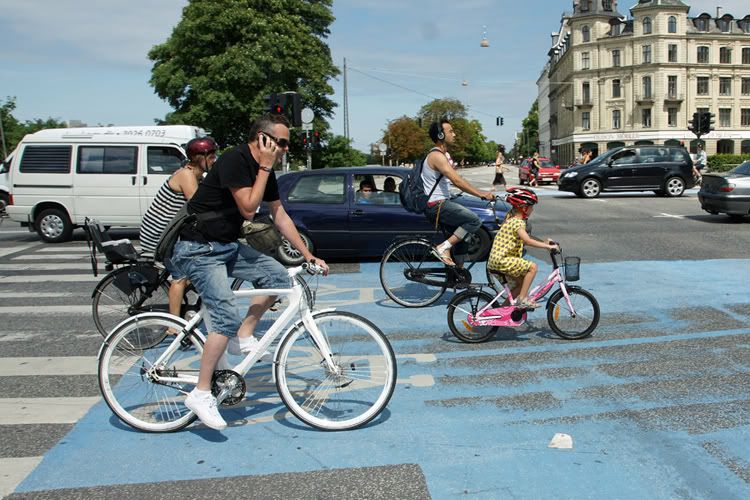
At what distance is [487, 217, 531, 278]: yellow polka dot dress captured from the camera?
6098 millimetres

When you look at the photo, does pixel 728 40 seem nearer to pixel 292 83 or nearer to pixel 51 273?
pixel 292 83

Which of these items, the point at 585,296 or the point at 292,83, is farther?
the point at 292,83

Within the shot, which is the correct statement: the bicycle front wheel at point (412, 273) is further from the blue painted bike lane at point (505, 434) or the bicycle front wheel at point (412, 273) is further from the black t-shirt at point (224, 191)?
the black t-shirt at point (224, 191)

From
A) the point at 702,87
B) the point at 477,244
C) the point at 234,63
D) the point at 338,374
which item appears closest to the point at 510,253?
the point at 477,244

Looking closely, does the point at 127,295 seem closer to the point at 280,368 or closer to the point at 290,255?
the point at 280,368

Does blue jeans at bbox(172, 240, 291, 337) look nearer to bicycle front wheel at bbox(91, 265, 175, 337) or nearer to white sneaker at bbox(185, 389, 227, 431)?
white sneaker at bbox(185, 389, 227, 431)

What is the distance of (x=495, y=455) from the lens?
3.87 meters

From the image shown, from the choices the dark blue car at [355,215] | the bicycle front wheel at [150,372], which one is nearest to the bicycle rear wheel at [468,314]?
the bicycle front wheel at [150,372]

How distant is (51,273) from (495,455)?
883 cm

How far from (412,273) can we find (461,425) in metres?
3.55

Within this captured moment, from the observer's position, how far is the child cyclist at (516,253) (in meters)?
6.09

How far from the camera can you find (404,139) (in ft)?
238

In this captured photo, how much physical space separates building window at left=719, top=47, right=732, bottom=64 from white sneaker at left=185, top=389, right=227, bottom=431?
9339cm

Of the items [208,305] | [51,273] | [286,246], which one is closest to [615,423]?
[208,305]
